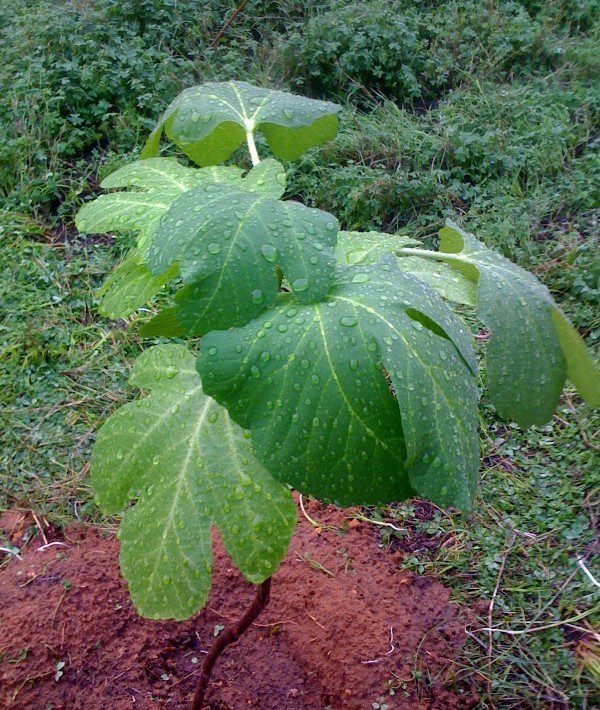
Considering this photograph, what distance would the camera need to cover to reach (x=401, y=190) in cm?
371

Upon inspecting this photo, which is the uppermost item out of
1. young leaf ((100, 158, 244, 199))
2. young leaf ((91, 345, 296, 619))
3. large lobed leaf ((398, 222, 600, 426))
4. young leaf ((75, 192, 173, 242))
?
young leaf ((100, 158, 244, 199))

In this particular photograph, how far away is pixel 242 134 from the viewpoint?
4.90 ft

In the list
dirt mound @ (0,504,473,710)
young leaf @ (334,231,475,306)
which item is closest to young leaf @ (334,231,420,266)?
young leaf @ (334,231,475,306)

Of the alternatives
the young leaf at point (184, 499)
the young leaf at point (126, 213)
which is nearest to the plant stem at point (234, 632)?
the young leaf at point (184, 499)

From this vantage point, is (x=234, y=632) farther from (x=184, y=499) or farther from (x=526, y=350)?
(x=526, y=350)

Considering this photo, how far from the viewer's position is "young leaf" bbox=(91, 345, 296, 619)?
1255 millimetres

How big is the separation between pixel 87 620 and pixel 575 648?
1.48m

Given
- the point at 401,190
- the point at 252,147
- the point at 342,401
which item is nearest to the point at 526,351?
the point at 342,401

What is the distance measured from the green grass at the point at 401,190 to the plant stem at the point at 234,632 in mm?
676

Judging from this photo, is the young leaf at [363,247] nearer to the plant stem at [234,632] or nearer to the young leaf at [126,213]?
the young leaf at [126,213]

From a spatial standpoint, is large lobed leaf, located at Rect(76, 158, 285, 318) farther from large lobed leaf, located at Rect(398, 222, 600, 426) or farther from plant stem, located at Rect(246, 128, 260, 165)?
large lobed leaf, located at Rect(398, 222, 600, 426)

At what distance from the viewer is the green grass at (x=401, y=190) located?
239 centimetres

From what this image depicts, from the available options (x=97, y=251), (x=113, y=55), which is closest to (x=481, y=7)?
(x=113, y=55)

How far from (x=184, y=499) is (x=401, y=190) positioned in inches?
A: 109
